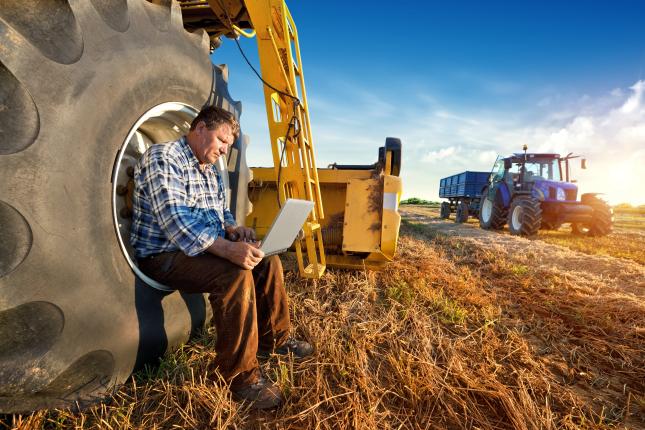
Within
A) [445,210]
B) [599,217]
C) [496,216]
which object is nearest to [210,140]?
[599,217]

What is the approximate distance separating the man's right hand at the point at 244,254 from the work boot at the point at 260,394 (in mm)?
581

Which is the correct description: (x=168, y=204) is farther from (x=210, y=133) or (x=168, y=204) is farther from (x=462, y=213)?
(x=462, y=213)

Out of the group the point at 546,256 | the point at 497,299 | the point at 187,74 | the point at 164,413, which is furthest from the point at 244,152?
the point at 546,256

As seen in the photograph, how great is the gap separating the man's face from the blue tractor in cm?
871

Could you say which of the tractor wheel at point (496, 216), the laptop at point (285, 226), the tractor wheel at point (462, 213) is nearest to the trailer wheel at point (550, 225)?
the tractor wheel at point (496, 216)

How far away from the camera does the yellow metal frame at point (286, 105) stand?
2916mm

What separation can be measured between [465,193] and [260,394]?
629 inches

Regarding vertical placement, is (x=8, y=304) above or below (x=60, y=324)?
above

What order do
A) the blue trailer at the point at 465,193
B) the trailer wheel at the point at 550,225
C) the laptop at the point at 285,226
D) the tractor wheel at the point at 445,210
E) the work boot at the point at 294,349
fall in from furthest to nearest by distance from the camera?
the tractor wheel at the point at 445,210 < the blue trailer at the point at 465,193 < the trailer wheel at the point at 550,225 < the work boot at the point at 294,349 < the laptop at the point at 285,226

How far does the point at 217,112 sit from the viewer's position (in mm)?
1867

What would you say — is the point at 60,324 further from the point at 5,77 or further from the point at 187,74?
the point at 187,74

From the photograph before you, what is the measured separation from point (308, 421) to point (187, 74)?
6.39 feet

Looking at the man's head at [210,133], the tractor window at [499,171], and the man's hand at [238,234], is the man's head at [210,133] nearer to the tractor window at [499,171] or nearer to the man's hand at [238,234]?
the man's hand at [238,234]

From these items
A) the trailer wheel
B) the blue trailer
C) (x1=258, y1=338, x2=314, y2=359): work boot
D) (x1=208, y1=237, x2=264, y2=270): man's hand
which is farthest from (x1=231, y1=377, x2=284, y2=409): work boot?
the blue trailer
